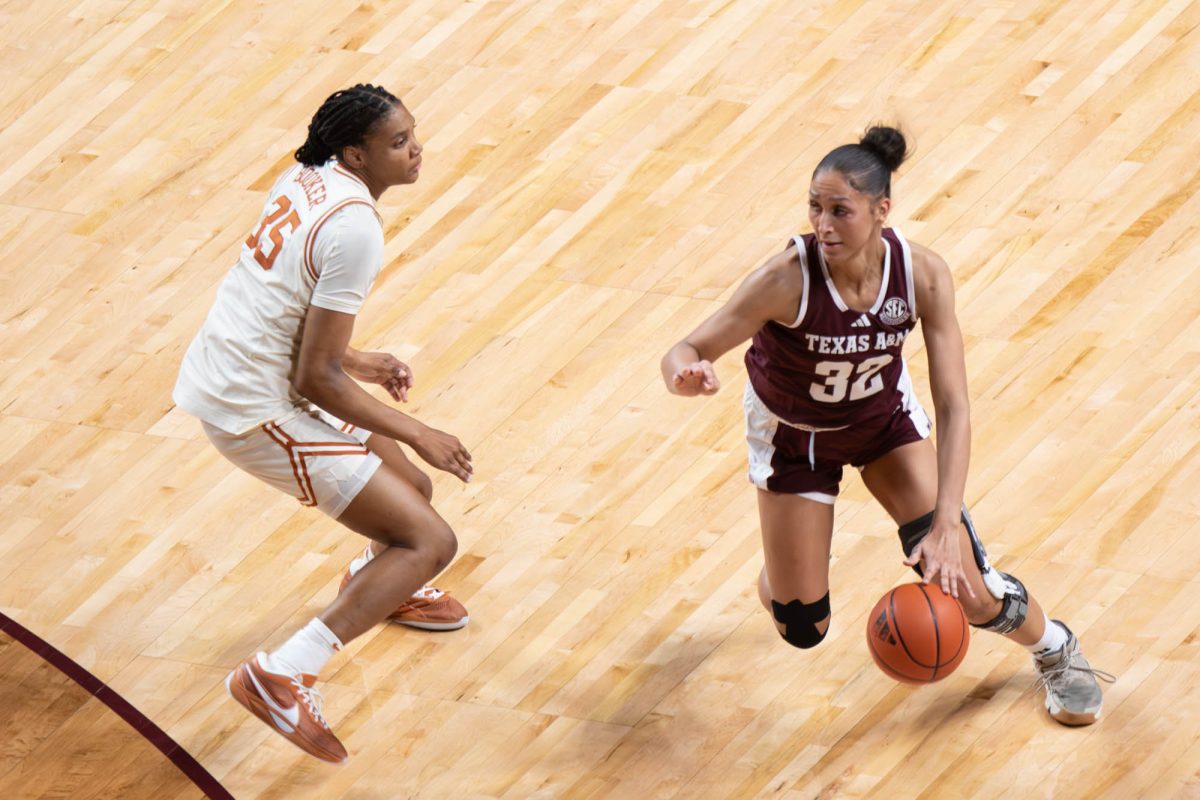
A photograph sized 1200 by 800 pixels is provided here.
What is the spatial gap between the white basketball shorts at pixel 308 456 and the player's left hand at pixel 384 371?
0.23 meters

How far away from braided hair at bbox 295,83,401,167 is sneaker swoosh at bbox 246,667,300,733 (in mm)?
1251

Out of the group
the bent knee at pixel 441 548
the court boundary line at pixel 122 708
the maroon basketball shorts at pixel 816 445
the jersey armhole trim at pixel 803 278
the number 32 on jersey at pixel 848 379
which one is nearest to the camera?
the jersey armhole trim at pixel 803 278

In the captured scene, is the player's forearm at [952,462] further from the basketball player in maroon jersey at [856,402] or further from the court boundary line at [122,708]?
the court boundary line at [122,708]

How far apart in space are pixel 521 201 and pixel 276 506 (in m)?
1.62


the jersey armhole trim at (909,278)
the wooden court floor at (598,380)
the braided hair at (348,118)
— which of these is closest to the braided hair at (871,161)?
the jersey armhole trim at (909,278)

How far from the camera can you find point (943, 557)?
13.8ft

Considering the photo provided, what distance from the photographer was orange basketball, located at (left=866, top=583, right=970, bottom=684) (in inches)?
170

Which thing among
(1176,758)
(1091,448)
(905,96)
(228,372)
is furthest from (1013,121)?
(228,372)

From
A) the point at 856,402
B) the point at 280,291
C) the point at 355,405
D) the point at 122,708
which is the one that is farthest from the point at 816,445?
the point at 122,708

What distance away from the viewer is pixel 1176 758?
452cm

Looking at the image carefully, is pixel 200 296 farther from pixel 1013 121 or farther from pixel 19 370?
pixel 1013 121

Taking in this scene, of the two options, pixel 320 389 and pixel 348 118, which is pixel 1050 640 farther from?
pixel 348 118

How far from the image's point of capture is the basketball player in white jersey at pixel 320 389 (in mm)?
4422

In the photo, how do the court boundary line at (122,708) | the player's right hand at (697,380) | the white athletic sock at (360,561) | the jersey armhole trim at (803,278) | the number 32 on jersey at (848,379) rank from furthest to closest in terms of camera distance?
the white athletic sock at (360,561) < the court boundary line at (122,708) < the number 32 on jersey at (848,379) < the jersey armhole trim at (803,278) < the player's right hand at (697,380)
